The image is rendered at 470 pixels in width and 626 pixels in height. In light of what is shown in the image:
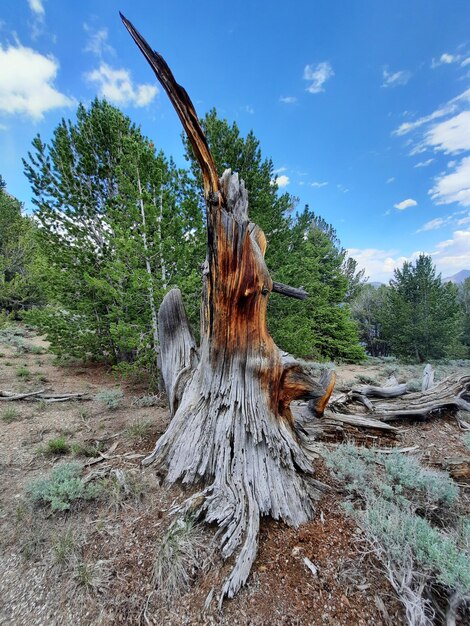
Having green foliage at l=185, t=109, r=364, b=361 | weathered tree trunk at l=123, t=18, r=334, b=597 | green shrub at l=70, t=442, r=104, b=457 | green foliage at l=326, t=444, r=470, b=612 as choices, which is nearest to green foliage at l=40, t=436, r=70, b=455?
green shrub at l=70, t=442, r=104, b=457

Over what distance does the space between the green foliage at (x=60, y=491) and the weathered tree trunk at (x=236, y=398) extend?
2.26 ft

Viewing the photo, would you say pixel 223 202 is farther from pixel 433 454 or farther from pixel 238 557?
pixel 433 454

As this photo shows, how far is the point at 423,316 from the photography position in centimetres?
2047

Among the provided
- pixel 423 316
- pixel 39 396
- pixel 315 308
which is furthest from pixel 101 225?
pixel 423 316

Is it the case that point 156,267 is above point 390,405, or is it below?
above

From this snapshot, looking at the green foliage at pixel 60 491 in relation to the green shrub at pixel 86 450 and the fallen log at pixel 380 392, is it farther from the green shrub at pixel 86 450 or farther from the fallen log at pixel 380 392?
the fallen log at pixel 380 392

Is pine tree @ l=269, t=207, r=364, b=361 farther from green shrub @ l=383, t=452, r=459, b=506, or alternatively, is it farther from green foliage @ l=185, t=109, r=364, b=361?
green shrub @ l=383, t=452, r=459, b=506

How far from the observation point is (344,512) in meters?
2.32

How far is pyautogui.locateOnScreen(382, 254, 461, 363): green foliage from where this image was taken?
65.5 feet

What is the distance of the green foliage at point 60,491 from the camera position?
2.41 metres

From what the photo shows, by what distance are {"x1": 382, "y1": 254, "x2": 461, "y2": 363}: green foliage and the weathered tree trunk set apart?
21.9 metres

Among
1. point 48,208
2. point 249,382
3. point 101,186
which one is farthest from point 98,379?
point 249,382

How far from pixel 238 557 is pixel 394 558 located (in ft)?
3.59

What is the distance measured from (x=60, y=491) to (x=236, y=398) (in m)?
1.89
